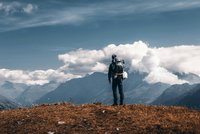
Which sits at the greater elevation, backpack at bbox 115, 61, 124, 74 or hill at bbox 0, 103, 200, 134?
backpack at bbox 115, 61, 124, 74

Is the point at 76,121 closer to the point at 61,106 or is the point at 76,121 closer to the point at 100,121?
the point at 100,121

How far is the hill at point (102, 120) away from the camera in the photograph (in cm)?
2400

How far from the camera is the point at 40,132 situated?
81.8 ft

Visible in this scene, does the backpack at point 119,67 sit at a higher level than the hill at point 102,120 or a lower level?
higher

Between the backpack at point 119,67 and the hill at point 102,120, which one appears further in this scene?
the backpack at point 119,67

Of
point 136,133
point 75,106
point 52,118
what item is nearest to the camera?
point 136,133

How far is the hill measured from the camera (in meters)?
24.0

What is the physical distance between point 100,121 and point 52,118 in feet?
11.6

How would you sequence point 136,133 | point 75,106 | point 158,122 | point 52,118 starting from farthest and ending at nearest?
point 75,106 < point 52,118 < point 158,122 < point 136,133

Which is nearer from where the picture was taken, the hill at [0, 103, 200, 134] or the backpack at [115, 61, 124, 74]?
the hill at [0, 103, 200, 134]

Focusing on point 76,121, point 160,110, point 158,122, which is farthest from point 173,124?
point 76,121

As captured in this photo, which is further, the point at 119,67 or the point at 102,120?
the point at 119,67

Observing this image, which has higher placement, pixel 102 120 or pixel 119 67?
pixel 119 67

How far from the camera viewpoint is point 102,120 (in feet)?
85.6
